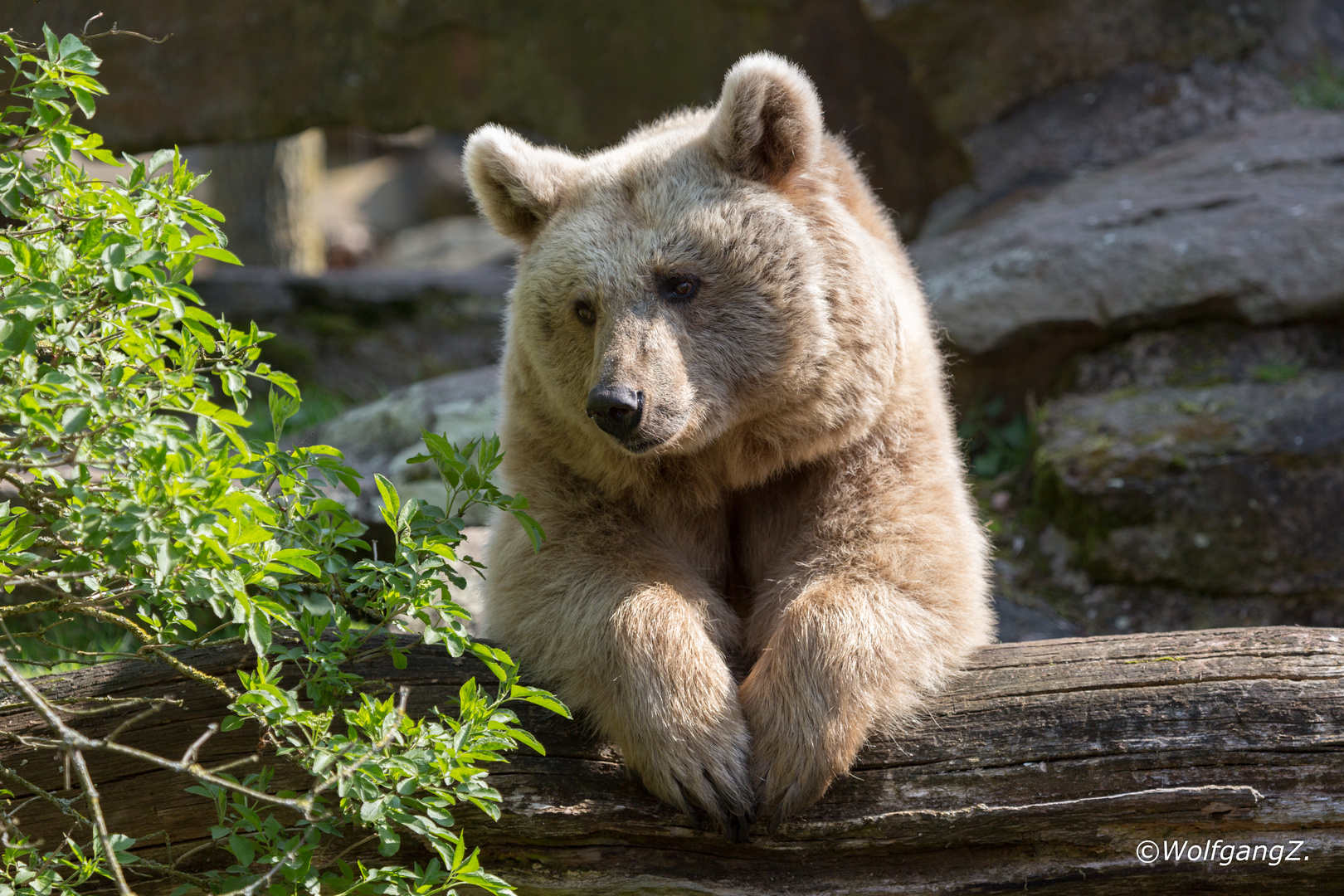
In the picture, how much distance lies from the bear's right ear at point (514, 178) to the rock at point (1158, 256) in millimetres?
3756

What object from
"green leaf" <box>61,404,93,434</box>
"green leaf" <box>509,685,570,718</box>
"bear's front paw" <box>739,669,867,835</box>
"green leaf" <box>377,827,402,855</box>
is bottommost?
"bear's front paw" <box>739,669,867,835</box>

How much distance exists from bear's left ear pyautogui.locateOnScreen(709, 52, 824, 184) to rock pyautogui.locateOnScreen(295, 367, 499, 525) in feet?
11.3

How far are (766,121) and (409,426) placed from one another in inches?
169

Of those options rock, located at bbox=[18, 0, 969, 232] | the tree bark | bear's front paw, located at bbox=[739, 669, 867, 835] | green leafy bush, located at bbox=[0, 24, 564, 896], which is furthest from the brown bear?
the tree bark

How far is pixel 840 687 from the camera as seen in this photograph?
9.59ft

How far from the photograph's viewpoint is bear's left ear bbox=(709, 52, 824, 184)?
3.32m

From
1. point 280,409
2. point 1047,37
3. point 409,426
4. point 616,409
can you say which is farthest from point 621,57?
point 280,409

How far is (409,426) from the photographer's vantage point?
711cm

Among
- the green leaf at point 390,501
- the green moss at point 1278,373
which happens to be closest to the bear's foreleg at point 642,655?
the green leaf at point 390,501

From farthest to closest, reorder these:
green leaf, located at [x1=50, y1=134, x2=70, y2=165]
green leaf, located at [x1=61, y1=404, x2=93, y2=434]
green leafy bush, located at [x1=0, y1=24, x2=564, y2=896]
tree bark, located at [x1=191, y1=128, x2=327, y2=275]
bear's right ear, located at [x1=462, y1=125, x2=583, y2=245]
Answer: tree bark, located at [x1=191, y1=128, x2=327, y2=275]
bear's right ear, located at [x1=462, y1=125, x2=583, y2=245]
green leaf, located at [x1=50, y1=134, x2=70, y2=165]
green leafy bush, located at [x1=0, y1=24, x2=564, y2=896]
green leaf, located at [x1=61, y1=404, x2=93, y2=434]

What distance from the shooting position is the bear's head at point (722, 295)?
3238 mm

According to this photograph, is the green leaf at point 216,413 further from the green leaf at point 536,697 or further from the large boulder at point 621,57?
the large boulder at point 621,57

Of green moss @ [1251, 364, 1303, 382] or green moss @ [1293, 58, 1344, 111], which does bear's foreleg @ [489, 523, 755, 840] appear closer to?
green moss @ [1251, 364, 1303, 382]

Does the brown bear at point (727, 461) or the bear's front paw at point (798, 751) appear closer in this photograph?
the bear's front paw at point (798, 751)
